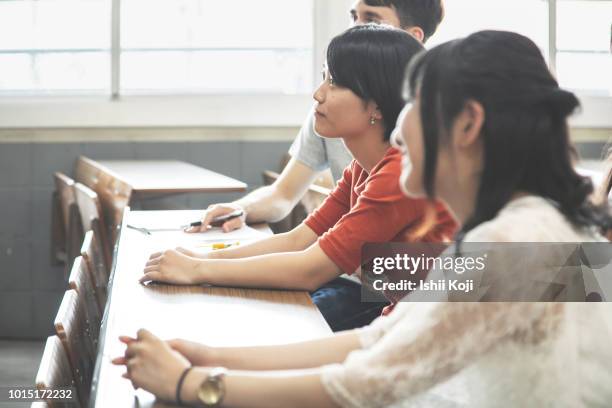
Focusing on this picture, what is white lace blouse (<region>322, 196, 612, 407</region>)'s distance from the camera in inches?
43.2

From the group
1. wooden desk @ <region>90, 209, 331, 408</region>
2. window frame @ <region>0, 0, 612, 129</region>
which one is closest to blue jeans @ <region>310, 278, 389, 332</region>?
wooden desk @ <region>90, 209, 331, 408</region>

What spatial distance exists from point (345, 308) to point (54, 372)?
1.13m

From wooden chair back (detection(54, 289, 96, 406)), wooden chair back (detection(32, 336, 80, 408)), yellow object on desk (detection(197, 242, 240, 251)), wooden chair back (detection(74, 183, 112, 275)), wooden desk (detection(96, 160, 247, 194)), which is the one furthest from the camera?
wooden desk (detection(96, 160, 247, 194))

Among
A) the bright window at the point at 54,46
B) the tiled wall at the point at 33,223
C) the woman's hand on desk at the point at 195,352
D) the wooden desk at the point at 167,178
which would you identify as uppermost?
the bright window at the point at 54,46

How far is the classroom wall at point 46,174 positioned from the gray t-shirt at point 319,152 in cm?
198

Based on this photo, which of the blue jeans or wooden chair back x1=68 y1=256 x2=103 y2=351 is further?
the blue jeans

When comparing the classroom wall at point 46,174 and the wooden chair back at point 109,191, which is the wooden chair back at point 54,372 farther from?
the classroom wall at point 46,174

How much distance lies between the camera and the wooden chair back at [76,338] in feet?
5.48

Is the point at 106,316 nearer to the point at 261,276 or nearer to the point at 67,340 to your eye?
the point at 67,340

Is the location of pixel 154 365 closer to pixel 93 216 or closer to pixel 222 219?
pixel 222 219

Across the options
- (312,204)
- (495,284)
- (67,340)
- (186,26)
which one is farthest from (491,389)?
(186,26)

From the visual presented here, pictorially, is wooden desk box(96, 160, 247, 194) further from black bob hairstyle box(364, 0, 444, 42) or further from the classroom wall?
black bob hairstyle box(364, 0, 444, 42)

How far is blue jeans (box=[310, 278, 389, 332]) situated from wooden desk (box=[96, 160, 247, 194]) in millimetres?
1336

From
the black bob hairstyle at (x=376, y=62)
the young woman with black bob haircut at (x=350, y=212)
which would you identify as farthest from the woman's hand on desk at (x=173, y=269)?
the black bob hairstyle at (x=376, y=62)
